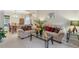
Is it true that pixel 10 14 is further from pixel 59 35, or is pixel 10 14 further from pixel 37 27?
pixel 59 35

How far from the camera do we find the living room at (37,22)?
2.71 meters

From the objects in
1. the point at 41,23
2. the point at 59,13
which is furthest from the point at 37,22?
the point at 59,13

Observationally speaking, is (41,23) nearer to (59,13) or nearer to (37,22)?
(37,22)

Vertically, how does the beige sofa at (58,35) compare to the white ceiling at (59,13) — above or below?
below

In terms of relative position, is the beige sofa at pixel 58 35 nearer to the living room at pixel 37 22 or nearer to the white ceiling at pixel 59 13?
the living room at pixel 37 22

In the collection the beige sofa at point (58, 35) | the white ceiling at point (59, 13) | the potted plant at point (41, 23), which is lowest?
the beige sofa at point (58, 35)

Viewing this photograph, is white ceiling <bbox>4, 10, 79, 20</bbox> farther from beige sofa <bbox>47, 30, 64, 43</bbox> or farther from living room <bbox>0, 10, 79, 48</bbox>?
beige sofa <bbox>47, 30, 64, 43</bbox>

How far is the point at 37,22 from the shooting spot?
2746mm

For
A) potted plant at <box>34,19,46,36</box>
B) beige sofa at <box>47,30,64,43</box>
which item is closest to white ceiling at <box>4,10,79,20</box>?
potted plant at <box>34,19,46,36</box>

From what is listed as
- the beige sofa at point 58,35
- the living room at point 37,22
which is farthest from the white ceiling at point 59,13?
the beige sofa at point 58,35

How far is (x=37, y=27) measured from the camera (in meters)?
2.76
